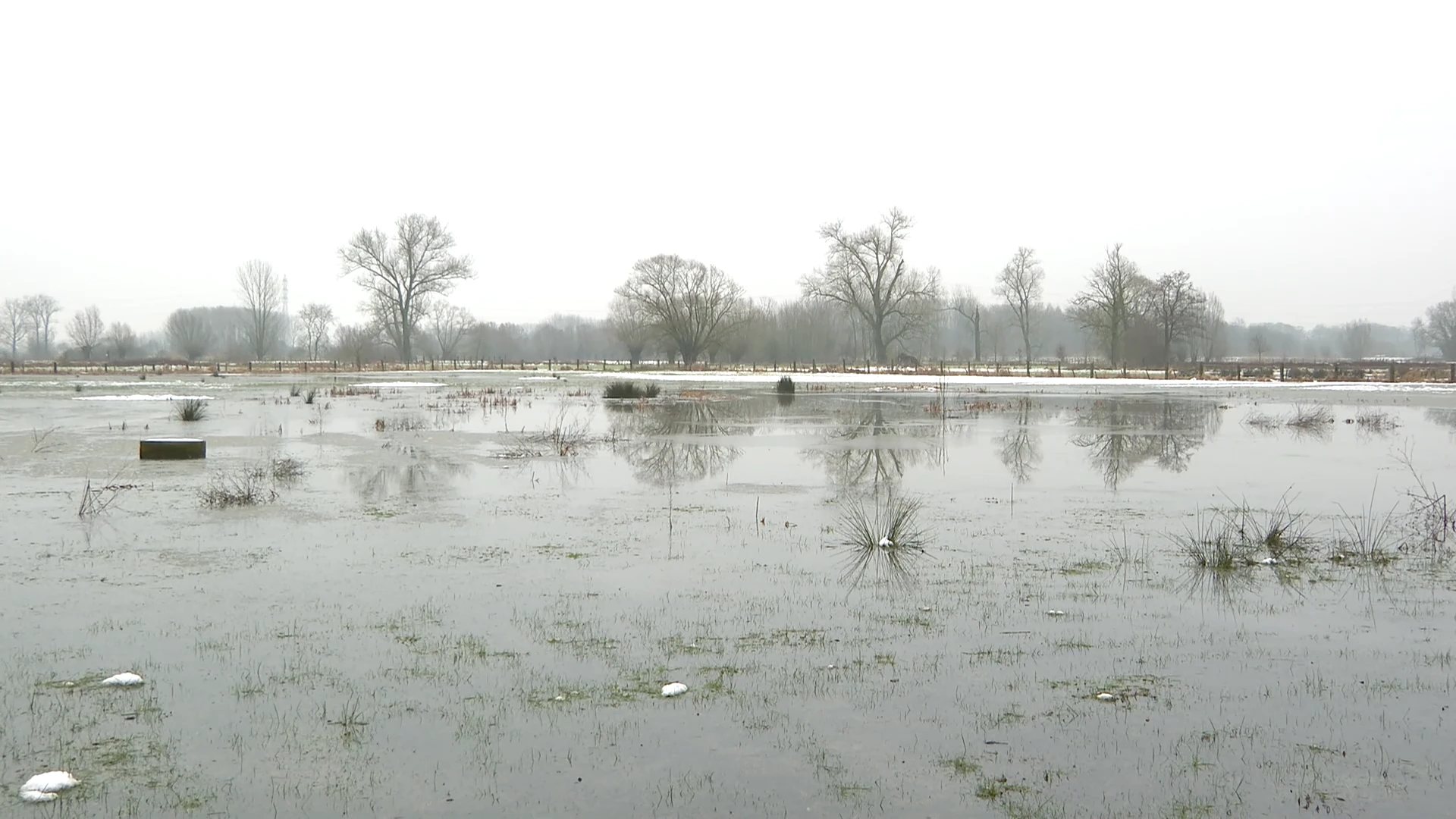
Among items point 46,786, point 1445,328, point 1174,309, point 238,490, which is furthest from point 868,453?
point 1445,328

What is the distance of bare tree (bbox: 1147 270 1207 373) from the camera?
213 ft

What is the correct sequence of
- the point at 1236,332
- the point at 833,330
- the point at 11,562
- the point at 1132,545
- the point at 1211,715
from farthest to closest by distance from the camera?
the point at 1236,332, the point at 833,330, the point at 1132,545, the point at 11,562, the point at 1211,715

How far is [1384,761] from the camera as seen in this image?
5.19m

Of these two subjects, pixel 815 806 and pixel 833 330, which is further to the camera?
pixel 833 330

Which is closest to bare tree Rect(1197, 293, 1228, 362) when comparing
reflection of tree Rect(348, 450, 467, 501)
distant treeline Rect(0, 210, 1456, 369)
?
distant treeline Rect(0, 210, 1456, 369)

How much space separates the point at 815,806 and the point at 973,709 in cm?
155

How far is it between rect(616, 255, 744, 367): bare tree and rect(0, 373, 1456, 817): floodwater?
64244 mm

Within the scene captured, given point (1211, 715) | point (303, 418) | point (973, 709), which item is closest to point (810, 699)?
point (973, 709)

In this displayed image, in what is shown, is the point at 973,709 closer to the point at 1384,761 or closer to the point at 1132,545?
the point at 1384,761

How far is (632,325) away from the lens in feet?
282

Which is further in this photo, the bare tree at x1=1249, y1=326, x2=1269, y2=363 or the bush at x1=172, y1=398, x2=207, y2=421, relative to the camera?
the bare tree at x1=1249, y1=326, x2=1269, y2=363

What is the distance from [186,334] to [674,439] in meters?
111

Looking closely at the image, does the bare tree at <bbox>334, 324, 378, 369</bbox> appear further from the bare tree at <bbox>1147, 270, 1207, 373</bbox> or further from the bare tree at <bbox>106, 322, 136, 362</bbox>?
the bare tree at <bbox>1147, 270, 1207, 373</bbox>

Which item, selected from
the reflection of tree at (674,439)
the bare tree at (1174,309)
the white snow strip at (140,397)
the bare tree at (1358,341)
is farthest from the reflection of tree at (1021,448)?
the bare tree at (1358,341)
